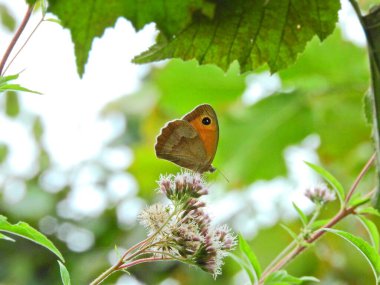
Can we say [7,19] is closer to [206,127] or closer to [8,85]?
[206,127]

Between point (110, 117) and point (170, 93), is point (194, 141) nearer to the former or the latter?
point (170, 93)

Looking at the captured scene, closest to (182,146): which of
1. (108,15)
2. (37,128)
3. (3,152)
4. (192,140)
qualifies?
(192,140)

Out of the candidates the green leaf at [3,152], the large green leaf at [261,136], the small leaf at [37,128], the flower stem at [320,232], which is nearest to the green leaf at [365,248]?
the flower stem at [320,232]

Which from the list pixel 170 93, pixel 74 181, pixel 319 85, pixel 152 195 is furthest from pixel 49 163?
pixel 319 85

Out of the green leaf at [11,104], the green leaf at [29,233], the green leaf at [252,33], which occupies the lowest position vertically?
the green leaf at [29,233]

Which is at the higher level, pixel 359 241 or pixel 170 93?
pixel 170 93

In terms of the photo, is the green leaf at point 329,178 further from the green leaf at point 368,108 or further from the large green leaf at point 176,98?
the large green leaf at point 176,98
